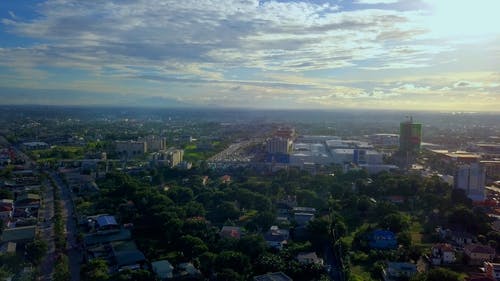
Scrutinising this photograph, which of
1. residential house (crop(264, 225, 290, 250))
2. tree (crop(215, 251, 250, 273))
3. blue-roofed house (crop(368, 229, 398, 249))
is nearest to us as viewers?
tree (crop(215, 251, 250, 273))

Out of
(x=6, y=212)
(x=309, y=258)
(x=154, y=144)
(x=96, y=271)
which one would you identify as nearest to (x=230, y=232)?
(x=309, y=258)

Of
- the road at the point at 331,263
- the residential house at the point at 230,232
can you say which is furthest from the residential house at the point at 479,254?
the residential house at the point at 230,232

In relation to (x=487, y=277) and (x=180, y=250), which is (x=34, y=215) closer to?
(x=180, y=250)

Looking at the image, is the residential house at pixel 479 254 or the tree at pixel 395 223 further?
the tree at pixel 395 223

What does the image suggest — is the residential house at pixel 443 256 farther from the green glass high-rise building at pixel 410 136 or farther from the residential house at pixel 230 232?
the green glass high-rise building at pixel 410 136

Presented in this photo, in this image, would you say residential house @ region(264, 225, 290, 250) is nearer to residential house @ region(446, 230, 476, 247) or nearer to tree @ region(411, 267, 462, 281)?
tree @ region(411, 267, 462, 281)

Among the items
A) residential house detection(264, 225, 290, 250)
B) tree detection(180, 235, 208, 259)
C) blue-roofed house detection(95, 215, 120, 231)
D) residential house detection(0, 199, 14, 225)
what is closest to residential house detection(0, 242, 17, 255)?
residential house detection(0, 199, 14, 225)
